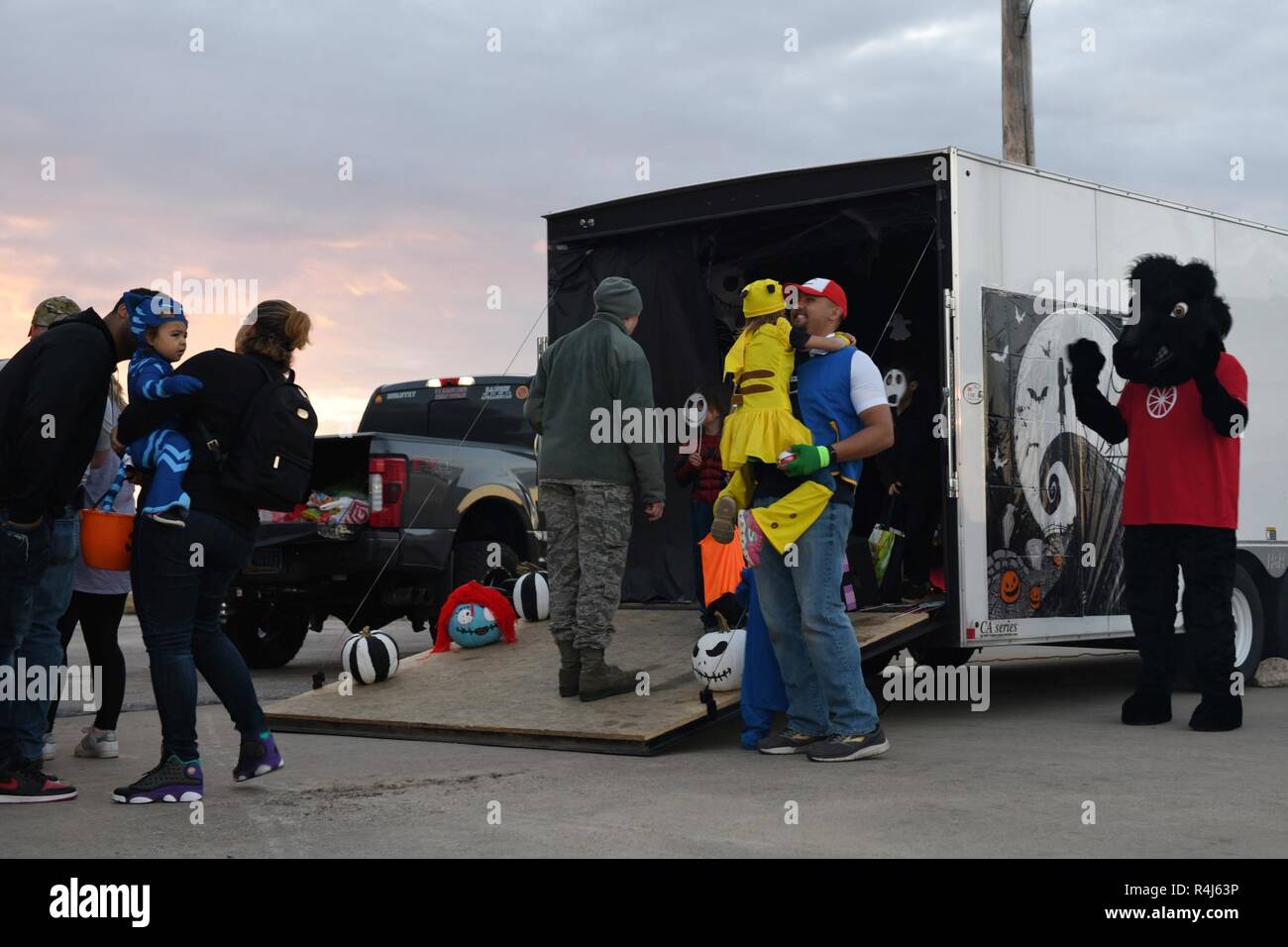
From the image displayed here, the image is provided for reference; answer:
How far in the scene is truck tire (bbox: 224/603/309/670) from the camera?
11750 millimetres

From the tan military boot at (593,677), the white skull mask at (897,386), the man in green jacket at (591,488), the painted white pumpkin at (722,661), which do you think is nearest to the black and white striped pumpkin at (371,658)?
the man in green jacket at (591,488)

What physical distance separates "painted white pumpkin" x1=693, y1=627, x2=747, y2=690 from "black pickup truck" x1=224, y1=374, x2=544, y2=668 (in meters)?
3.43

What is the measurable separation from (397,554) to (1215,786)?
637 centimetres

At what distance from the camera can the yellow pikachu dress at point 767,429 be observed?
6.65 m

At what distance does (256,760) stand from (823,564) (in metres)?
2.58

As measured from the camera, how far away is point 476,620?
9148 mm

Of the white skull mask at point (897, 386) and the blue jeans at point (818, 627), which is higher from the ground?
the white skull mask at point (897, 386)

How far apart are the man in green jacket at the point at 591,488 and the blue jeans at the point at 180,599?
7.12ft

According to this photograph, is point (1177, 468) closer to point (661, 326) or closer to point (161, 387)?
point (661, 326)

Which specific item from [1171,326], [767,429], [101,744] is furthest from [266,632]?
[1171,326]

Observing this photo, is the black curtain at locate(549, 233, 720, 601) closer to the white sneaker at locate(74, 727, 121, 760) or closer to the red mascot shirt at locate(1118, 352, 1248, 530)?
the red mascot shirt at locate(1118, 352, 1248, 530)

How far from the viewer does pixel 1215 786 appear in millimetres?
6035

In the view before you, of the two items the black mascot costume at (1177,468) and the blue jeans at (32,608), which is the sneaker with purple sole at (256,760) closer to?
the blue jeans at (32,608)
